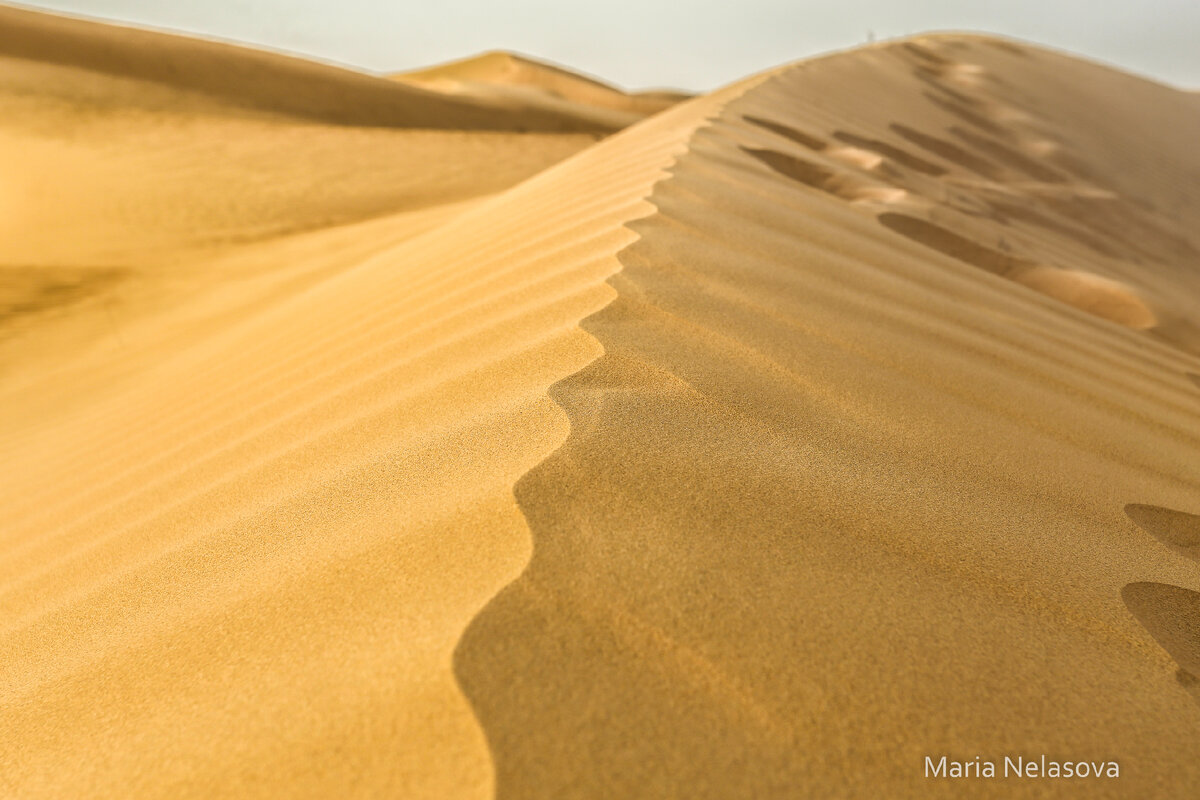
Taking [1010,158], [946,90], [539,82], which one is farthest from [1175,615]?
[539,82]

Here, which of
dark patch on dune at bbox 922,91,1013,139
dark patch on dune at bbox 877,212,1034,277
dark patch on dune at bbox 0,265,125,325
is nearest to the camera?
dark patch on dune at bbox 877,212,1034,277

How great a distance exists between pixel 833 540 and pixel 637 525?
8.2 inches

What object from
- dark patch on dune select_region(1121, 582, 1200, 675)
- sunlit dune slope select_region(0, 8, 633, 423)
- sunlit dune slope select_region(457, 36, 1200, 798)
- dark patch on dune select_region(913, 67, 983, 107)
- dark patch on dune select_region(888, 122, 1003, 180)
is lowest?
sunlit dune slope select_region(0, 8, 633, 423)

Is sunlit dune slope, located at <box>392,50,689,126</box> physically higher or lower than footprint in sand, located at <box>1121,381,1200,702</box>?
lower

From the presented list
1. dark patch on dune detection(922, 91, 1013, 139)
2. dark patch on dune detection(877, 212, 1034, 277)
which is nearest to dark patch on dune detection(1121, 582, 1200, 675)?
dark patch on dune detection(877, 212, 1034, 277)

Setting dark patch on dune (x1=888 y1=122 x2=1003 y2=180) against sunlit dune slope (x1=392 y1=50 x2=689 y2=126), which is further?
sunlit dune slope (x1=392 y1=50 x2=689 y2=126)

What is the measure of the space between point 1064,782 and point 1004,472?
665mm

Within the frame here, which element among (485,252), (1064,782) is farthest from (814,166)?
(1064,782)

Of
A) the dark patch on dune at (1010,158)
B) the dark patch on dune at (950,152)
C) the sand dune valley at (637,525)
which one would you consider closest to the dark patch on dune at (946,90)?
the dark patch on dune at (1010,158)

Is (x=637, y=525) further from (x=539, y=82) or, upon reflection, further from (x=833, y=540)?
(x=539, y=82)

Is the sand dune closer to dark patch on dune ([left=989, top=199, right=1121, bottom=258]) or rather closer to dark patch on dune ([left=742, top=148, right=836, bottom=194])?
dark patch on dune ([left=989, top=199, right=1121, bottom=258])

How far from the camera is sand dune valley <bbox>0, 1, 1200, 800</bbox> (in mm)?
636

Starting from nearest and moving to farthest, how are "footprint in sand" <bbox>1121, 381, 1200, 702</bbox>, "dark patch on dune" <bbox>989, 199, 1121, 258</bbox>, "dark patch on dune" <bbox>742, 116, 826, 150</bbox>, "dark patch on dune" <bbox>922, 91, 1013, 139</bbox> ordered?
"footprint in sand" <bbox>1121, 381, 1200, 702</bbox> < "dark patch on dune" <bbox>742, 116, 826, 150</bbox> < "dark patch on dune" <bbox>989, 199, 1121, 258</bbox> < "dark patch on dune" <bbox>922, 91, 1013, 139</bbox>

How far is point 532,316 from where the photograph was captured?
5.07ft
